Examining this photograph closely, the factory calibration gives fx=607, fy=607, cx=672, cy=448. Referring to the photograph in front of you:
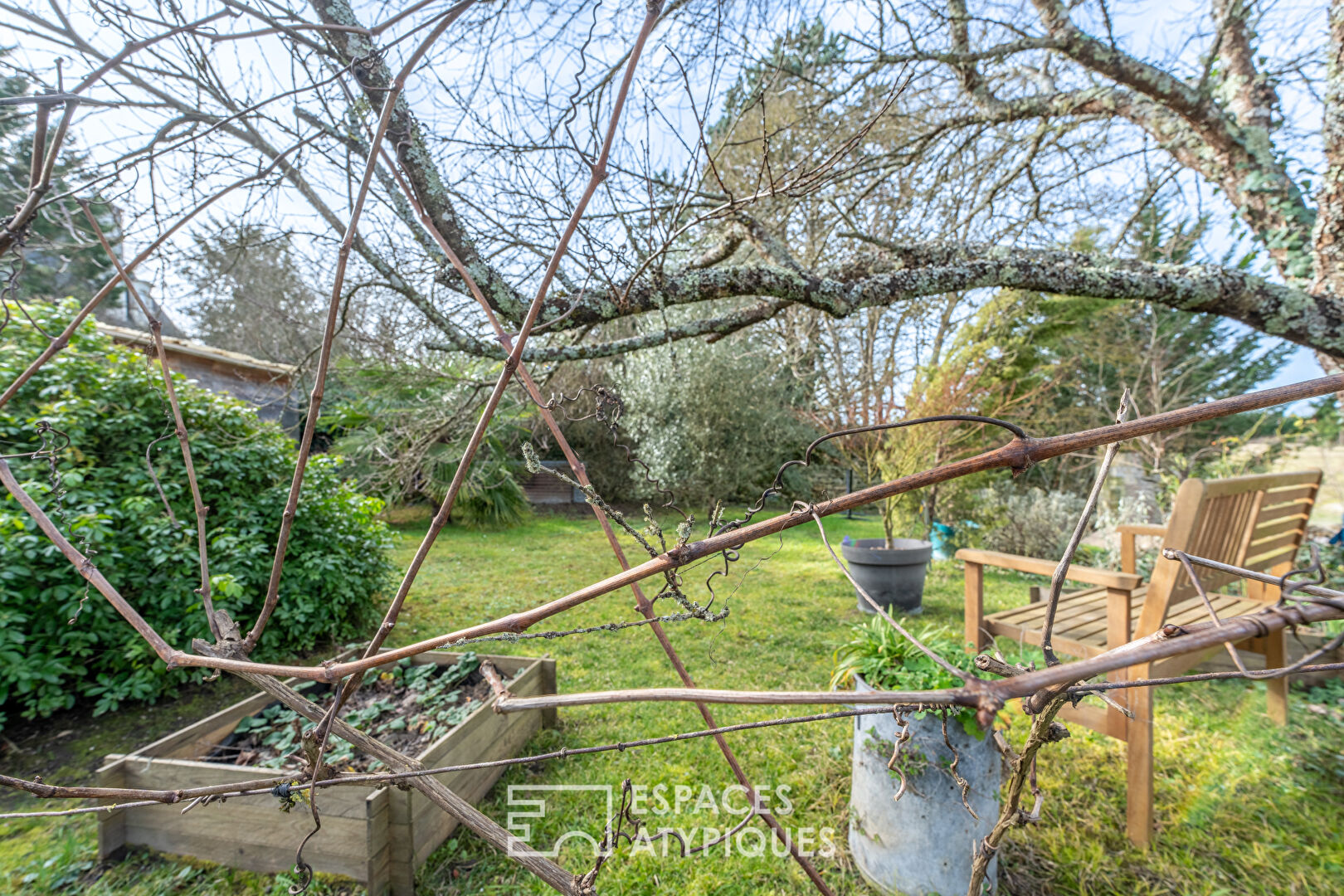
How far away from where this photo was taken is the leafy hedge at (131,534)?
9.23 feet

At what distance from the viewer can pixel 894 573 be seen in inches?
195

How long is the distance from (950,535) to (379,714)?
6.59 m

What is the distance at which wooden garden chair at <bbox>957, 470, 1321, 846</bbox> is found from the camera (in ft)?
7.17

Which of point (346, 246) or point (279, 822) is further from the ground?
point (346, 246)

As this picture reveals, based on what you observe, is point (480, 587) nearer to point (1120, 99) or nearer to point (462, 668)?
point (462, 668)

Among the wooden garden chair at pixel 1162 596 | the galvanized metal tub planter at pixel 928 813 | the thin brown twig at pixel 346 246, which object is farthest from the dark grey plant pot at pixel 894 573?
the thin brown twig at pixel 346 246

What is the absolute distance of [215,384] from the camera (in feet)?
24.2

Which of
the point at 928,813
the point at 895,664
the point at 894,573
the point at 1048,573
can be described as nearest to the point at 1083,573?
the point at 1048,573

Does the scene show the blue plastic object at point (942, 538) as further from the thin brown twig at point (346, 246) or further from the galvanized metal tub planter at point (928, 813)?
the thin brown twig at point (346, 246)

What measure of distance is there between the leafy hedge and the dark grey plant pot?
3.83m

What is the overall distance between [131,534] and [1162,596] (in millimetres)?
4719

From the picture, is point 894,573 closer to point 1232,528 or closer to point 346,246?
point 1232,528

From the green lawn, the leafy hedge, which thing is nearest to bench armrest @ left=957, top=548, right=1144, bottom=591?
the green lawn

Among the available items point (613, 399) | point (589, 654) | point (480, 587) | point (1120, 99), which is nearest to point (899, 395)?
point (1120, 99)
